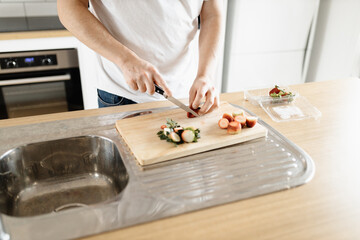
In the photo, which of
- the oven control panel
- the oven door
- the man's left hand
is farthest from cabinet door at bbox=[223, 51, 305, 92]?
the man's left hand

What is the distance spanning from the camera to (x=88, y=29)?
3.54 feet

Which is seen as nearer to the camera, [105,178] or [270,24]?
→ [105,178]

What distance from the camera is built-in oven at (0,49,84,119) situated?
6.40 feet

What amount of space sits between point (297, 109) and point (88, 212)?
815mm

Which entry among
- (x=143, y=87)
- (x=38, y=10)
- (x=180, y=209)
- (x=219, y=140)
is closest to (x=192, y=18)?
(x=143, y=87)

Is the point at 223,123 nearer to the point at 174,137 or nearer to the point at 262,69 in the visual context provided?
the point at 174,137

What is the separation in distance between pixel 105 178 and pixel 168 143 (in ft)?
0.74

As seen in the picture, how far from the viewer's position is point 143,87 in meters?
0.99

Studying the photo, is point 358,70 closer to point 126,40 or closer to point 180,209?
point 126,40

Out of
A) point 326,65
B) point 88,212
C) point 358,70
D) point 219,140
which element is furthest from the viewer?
point 326,65

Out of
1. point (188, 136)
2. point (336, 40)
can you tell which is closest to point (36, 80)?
point (188, 136)

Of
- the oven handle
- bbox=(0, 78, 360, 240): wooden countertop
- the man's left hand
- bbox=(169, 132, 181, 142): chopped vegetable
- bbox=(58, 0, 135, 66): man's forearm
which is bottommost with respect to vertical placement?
the oven handle

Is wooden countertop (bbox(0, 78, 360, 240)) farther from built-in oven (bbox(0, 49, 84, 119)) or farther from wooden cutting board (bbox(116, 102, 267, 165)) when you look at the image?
built-in oven (bbox(0, 49, 84, 119))

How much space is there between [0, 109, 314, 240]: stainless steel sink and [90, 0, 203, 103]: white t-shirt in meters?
0.27
